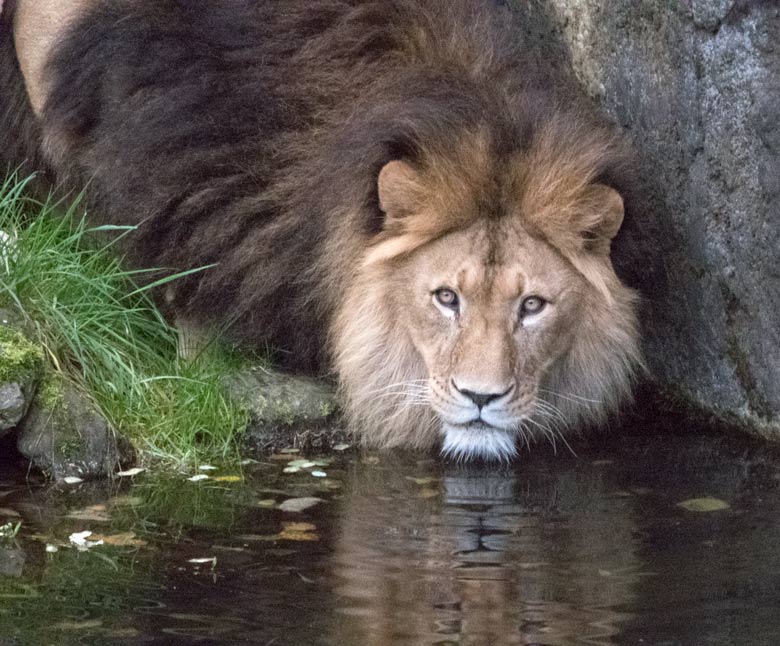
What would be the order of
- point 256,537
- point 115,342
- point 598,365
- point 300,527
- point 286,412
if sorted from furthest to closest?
1. point 115,342
2. point 286,412
3. point 598,365
4. point 300,527
5. point 256,537

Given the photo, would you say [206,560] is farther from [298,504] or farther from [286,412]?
[286,412]

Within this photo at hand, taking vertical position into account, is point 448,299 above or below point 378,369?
above

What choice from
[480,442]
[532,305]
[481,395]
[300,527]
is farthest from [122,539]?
[532,305]

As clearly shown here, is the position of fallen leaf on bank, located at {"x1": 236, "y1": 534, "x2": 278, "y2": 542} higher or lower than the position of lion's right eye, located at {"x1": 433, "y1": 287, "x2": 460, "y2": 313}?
lower

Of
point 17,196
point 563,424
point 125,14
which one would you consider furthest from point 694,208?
point 17,196

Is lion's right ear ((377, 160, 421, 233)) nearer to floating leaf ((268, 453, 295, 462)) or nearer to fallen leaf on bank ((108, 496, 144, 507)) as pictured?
floating leaf ((268, 453, 295, 462))

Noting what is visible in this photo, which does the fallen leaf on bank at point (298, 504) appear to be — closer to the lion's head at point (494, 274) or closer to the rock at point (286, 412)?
the lion's head at point (494, 274)

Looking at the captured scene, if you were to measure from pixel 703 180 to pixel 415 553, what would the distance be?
6.24 ft

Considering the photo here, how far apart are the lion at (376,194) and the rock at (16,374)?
2.13 ft

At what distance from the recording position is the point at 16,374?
540 centimetres

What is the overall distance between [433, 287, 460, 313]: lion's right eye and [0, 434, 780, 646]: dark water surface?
63cm

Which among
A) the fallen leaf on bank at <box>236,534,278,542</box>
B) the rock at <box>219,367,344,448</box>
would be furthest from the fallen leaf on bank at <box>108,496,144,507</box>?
the rock at <box>219,367,344,448</box>

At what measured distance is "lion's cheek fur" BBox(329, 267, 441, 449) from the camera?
18.0ft

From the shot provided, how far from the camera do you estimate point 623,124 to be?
6.07m
